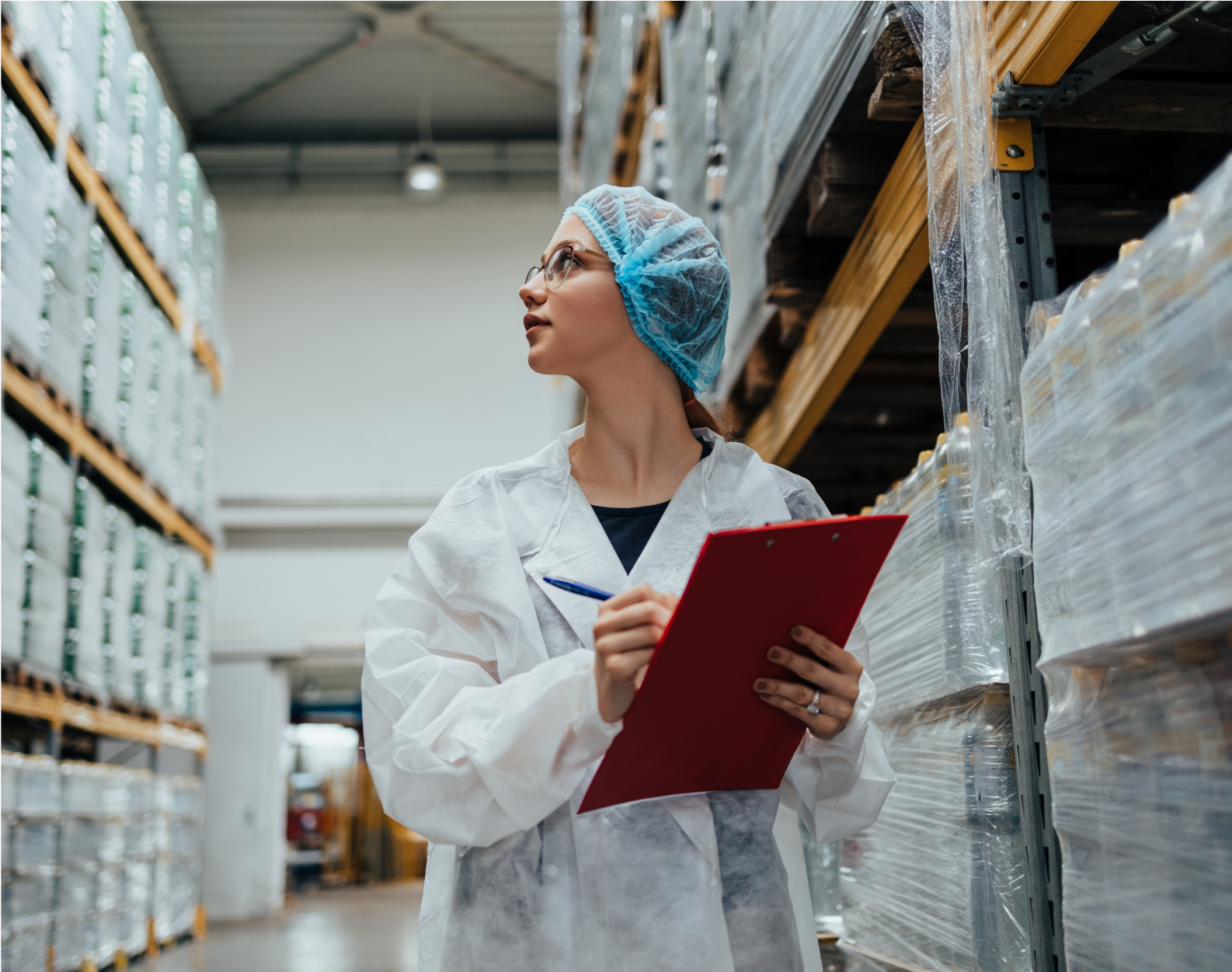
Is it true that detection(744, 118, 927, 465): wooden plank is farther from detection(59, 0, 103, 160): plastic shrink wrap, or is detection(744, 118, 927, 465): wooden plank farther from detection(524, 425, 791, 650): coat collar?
detection(59, 0, 103, 160): plastic shrink wrap

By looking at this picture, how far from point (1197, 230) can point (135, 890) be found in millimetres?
8622

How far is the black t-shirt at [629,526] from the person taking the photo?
73.2 inches

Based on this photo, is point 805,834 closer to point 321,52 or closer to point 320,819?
point 321,52

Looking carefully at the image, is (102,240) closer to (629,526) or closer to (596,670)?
(629,526)

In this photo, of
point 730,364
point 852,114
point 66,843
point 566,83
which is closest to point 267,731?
point 66,843

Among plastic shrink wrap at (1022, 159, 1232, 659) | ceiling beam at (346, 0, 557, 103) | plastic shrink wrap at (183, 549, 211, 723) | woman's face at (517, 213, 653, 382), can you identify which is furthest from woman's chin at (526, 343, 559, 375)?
ceiling beam at (346, 0, 557, 103)

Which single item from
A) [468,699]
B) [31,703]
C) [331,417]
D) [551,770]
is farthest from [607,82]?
[331,417]

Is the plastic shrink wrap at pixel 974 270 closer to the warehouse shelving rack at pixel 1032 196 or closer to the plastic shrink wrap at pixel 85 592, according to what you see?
the warehouse shelving rack at pixel 1032 196

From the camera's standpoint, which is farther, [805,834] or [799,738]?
[805,834]

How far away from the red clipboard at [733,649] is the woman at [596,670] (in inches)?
1.3

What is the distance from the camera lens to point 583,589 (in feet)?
5.51

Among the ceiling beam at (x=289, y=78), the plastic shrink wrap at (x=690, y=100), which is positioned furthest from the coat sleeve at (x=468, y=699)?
the ceiling beam at (x=289, y=78)

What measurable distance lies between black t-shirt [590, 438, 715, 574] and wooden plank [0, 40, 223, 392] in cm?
525

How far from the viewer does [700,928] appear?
161 centimetres
